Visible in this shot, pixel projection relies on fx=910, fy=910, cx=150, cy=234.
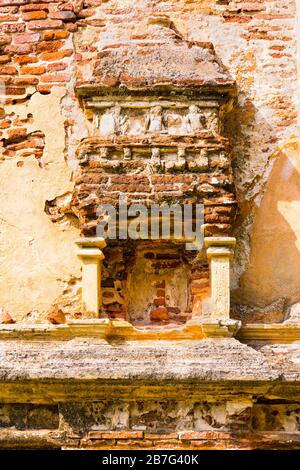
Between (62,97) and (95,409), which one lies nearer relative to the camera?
(95,409)

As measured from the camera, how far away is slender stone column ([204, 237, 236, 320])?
5.48 meters

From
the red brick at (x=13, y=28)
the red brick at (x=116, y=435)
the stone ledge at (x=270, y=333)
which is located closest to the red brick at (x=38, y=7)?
the red brick at (x=13, y=28)

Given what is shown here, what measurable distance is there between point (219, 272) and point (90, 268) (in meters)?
0.79

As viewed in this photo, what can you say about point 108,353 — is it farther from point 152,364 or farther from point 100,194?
point 100,194

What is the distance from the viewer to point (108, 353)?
17.4 feet

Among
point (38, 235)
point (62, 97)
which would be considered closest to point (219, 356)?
point (38, 235)

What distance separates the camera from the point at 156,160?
18.6 feet

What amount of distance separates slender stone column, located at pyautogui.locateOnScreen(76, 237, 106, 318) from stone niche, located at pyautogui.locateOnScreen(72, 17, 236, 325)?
83 mm

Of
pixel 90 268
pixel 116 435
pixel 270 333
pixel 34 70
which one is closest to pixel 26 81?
pixel 34 70

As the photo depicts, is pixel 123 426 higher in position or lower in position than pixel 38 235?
lower

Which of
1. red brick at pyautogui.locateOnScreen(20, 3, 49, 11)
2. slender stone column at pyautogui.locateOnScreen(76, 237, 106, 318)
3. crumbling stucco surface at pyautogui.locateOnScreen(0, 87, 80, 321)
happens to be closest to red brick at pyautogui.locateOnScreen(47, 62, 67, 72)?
crumbling stucco surface at pyautogui.locateOnScreen(0, 87, 80, 321)

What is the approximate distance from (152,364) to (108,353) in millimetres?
271

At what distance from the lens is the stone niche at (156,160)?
5633 millimetres

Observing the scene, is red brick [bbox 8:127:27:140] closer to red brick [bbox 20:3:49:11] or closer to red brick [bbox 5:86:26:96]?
red brick [bbox 5:86:26:96]
